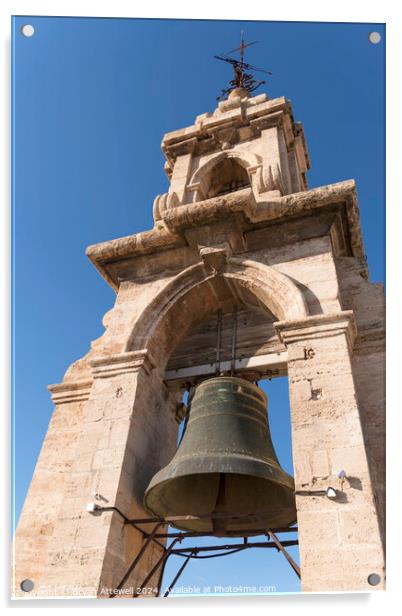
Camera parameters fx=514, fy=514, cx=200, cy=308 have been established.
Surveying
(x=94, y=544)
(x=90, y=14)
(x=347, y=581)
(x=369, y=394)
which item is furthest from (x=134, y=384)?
(x=90, y=14)

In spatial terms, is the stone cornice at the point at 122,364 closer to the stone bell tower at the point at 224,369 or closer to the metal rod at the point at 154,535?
the stone bell tower at the point at 224,369

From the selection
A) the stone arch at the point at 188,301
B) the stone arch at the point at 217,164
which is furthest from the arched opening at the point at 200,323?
the stone arch at the point at 217,164

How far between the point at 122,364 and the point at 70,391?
1046 mm

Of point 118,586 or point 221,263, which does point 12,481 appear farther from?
point 221,263

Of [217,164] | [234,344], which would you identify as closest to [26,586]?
[234,344]

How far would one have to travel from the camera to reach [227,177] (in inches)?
306

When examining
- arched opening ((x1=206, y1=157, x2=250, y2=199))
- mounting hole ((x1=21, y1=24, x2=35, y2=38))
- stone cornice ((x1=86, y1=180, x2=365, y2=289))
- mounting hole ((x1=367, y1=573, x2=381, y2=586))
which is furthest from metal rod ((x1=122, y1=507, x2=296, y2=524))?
arched opening ((x1=206, y1=157, x2=250, y2=199))

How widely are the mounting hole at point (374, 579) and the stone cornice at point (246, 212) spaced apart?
3482mm

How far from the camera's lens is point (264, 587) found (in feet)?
9.62

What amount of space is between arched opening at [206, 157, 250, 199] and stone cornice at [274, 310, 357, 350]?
3582mm

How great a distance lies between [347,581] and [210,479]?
1809 millimetres

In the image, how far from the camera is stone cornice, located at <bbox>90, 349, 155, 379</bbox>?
4977 millimetres

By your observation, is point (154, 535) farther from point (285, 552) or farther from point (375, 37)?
point (375, 37)

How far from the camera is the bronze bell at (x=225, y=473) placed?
396 centimetres
